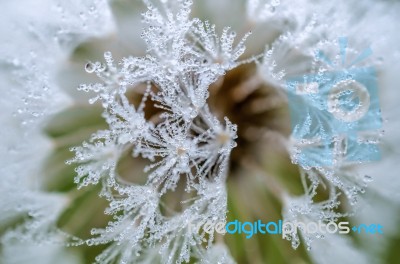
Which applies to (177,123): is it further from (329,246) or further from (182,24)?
(329,246)

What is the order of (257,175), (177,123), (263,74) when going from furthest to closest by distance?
1. (257,175)
2. (263,74)
3. (177,123)

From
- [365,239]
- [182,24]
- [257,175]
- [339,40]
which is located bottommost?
[365,239]

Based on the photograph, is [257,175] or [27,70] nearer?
[27,70]

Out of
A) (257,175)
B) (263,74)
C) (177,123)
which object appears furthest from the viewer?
(257,175)

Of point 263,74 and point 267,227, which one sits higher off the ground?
point 263,74

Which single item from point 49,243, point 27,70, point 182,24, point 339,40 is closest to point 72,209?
point 49,243

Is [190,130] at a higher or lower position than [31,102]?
lower
